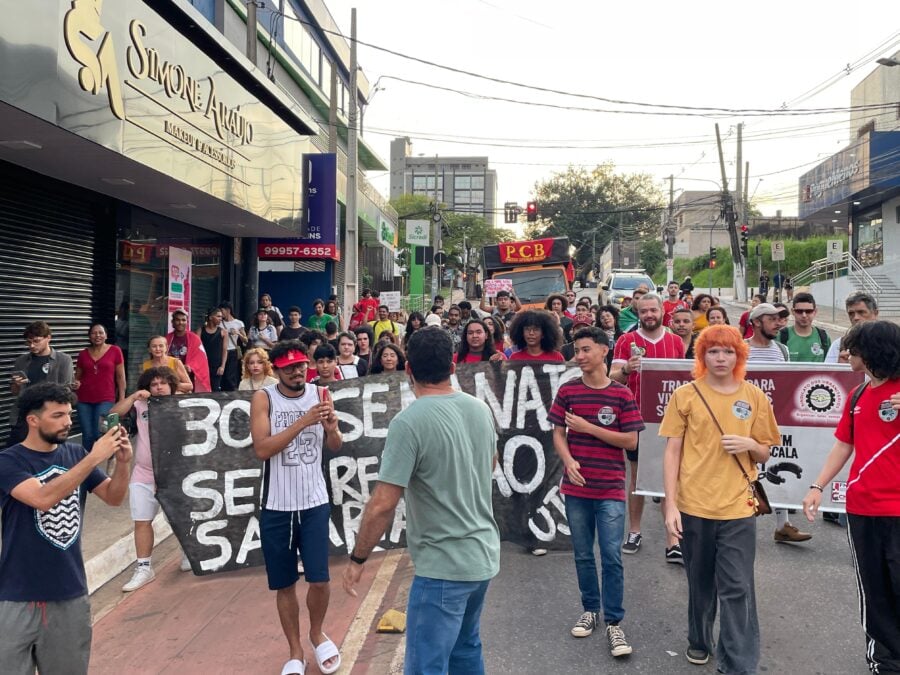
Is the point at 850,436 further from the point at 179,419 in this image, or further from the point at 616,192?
the point at 616,192

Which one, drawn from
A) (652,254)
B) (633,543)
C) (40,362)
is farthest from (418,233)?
(652,254)

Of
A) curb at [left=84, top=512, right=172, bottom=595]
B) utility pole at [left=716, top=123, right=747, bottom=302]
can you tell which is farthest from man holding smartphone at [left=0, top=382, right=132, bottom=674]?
utility pole at [left=716, top=123, right=747, bottom=302]

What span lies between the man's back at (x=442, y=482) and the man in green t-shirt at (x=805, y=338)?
530 cm

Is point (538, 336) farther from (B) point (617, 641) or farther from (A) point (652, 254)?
(A) point (652, 254)

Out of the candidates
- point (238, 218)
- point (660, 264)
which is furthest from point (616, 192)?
point (238, 218)

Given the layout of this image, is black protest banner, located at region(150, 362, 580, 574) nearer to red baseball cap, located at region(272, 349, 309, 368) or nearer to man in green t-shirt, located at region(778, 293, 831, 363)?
red baseball cap, located at region(272, 349, 309, 368)

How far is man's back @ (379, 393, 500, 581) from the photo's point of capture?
122 inches

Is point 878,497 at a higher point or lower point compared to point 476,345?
lower

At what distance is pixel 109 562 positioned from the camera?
6.10 m

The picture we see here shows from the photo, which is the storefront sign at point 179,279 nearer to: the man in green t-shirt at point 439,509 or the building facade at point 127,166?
the building facade at point 127,166

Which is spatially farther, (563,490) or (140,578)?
(140,578)

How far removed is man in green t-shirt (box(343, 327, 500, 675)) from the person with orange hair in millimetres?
1335

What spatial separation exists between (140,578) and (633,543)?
3.71m

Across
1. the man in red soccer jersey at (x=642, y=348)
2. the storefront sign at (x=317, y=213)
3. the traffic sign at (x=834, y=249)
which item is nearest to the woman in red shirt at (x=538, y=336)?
the man in red soccer jersey at (x=642, y=348)
